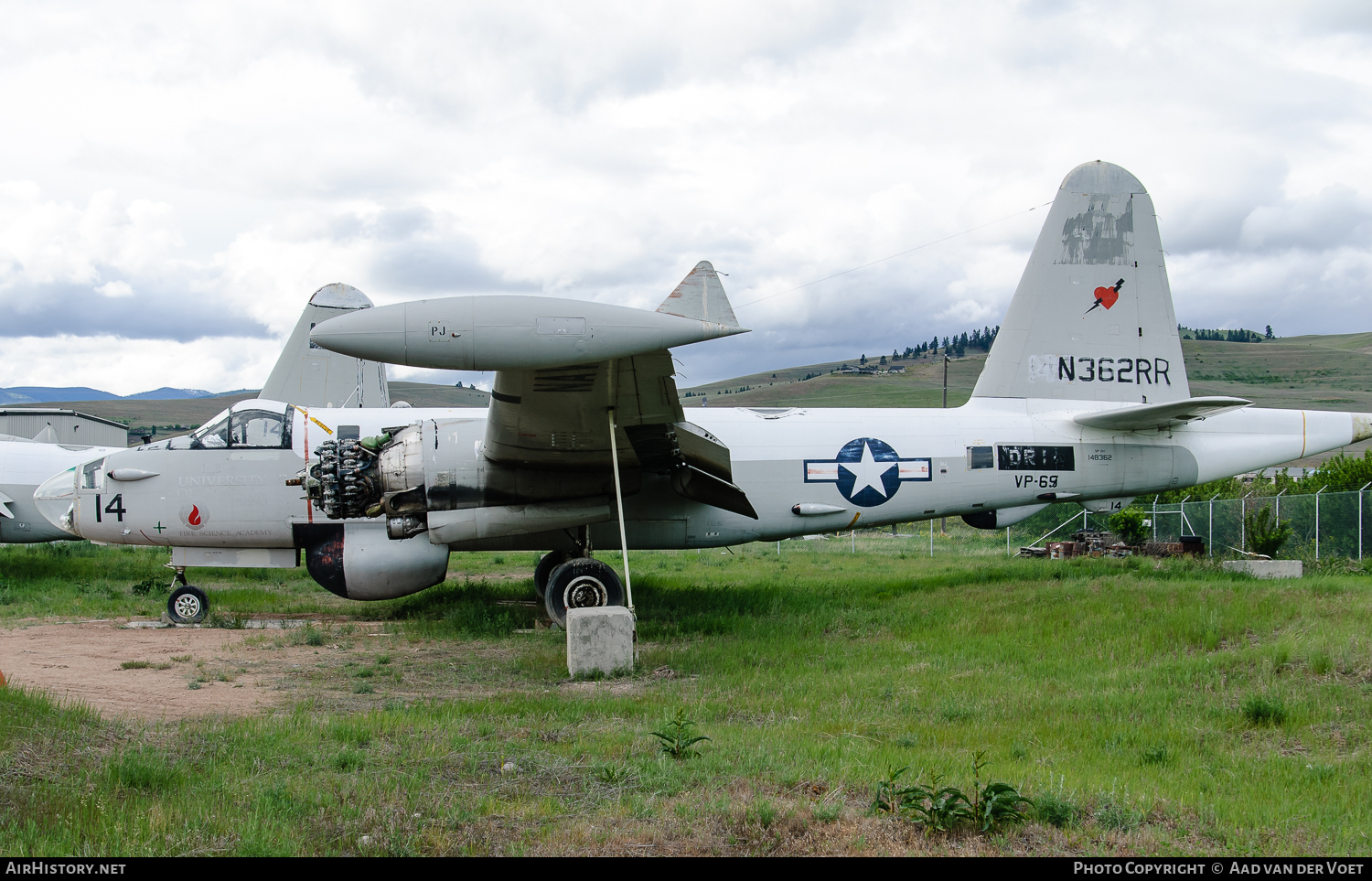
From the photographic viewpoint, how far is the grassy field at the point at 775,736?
4.69 metres

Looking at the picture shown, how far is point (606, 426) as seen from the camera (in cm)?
1169

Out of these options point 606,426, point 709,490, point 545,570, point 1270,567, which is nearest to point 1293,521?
point 1270,567

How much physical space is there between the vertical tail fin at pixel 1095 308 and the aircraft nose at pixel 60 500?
588 inches

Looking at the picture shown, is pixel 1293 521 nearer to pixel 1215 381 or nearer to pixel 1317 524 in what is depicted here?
pixel 1317 524

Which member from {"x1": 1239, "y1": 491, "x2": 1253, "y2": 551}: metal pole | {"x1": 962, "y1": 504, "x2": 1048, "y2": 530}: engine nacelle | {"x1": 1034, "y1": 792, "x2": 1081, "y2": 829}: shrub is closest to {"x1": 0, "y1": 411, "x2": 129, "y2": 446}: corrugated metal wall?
{"x1": 962, "y1": 504, "x2": 1048, "y2": 530}: engine nacelle

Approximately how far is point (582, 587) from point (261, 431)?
5.86 m

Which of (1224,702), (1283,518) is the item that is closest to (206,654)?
(1224,702)

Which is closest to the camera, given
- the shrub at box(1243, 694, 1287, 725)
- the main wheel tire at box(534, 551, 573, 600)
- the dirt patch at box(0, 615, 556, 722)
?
the shrub at box(1243, 694, 1287, 725)

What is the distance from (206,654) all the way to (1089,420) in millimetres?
13419

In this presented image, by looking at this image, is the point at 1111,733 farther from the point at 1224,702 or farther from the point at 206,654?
the point at 206,654

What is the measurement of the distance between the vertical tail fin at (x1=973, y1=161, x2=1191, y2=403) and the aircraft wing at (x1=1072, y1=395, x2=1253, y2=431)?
0.76 m

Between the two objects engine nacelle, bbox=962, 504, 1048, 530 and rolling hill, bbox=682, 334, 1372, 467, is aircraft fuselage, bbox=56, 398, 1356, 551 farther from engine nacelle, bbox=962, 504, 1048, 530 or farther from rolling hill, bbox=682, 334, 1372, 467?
rolling hill, bbox=682, 334, 1372, 467

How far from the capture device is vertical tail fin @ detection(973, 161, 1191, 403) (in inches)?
595
